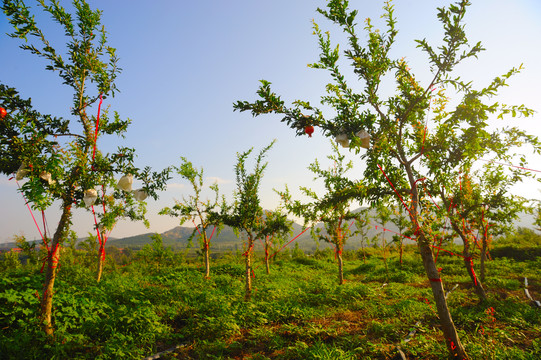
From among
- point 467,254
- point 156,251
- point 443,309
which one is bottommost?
point 443,309

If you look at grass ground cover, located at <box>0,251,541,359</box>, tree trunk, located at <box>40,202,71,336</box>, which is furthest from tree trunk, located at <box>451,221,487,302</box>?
tree trunk, located at <box>40,202,71,336</box>

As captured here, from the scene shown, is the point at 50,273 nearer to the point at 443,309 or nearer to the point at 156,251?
the point at 443,309

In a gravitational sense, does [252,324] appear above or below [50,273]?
below

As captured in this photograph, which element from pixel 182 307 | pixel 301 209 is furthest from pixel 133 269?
pixel 301 209

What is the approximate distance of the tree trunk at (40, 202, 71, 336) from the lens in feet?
17.6

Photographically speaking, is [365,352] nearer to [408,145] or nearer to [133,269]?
[408,145]

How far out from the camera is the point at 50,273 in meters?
5.34

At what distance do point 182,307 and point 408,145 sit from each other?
Answer: 28.0 ft

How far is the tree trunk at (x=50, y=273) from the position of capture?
5367mm

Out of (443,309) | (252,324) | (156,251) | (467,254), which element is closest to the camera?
(443,309)

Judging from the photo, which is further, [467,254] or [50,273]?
[467,254]

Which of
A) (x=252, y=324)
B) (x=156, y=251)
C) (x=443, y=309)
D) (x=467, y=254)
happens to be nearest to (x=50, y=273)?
(x=252, y=324)

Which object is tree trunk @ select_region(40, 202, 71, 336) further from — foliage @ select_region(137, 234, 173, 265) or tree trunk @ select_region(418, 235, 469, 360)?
foliage @ select_region(137, 234, 173, 265)

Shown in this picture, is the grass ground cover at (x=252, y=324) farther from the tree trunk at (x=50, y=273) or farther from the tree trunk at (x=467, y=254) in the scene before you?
the tree trunk at (x=467, y=254)
